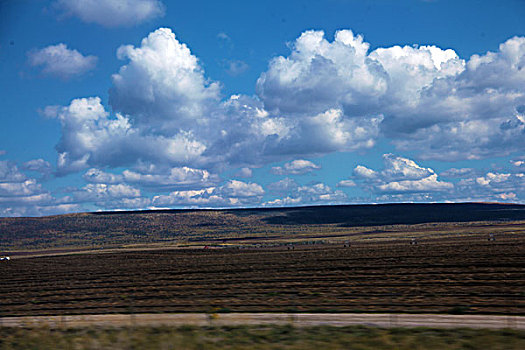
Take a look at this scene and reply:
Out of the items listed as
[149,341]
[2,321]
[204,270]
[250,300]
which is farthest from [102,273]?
[149,341]

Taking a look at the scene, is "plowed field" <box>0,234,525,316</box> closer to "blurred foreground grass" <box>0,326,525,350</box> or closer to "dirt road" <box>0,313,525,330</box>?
"dirt road" <box>0,313,525,330</box>

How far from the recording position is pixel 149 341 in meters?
23.9

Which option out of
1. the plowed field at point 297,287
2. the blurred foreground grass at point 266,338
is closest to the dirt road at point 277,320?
the blurred foreground grass at point 266,338

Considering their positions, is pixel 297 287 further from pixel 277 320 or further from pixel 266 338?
pixel 266 338

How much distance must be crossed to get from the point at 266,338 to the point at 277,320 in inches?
199

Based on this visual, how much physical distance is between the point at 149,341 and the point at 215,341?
317 cm

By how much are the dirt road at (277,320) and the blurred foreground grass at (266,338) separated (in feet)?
4.96

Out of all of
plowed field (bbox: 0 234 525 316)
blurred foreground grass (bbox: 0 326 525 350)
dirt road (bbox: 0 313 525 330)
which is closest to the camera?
blurred foreground grass (bbox: 0 326 525 350)

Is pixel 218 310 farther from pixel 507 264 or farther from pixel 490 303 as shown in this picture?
pixel 507 264

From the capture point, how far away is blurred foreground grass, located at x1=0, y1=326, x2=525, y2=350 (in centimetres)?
2211

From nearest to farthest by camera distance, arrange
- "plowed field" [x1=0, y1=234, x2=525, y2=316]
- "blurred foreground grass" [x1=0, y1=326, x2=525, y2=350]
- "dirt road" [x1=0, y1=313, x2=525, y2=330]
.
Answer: "blurred foreground grass" [x1=0, y1=326, x2=525, y2=350]
"dirt road" [x1=0, y1=313, x2=525, y2=330]
"plowed field" [x1=0, y1=234, x2=525, y2=316]

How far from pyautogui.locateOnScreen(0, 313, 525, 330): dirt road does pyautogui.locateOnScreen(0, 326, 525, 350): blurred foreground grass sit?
1.51 m

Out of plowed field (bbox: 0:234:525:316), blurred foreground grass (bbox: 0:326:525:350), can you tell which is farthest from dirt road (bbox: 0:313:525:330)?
plowed field (bbox: 0:234:525:316)

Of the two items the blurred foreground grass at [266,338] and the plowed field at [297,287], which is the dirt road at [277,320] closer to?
the blurred foreground grass at [266,338]
